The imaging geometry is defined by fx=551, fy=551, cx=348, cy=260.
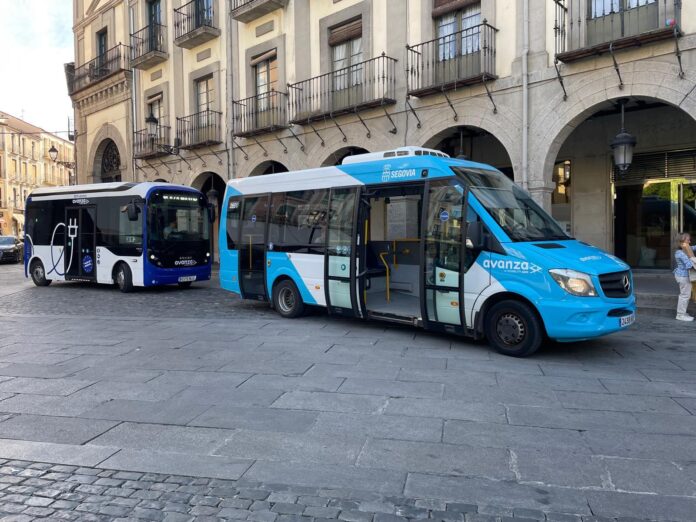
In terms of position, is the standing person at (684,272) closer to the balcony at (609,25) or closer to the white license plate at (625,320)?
the white license plate at (625,320)

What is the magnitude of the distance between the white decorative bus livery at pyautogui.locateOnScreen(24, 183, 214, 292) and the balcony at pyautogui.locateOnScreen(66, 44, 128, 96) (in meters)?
9.97

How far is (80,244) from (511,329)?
13654mm

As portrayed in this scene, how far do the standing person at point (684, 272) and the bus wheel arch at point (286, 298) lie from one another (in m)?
6.60

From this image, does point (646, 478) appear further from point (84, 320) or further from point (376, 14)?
point (376, 14)

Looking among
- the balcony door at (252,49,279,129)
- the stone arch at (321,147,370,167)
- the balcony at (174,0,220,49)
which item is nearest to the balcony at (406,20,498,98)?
the stone arch at (321,147,370,167)

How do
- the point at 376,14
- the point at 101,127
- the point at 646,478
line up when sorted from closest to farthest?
the point at 646,478, the point at 376,14, the point at 101,127

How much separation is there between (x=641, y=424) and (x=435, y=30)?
1161cm

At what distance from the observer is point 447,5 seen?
43.8ft

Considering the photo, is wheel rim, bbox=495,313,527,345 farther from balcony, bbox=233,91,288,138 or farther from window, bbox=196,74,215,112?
window, bbox=196,74,215,112

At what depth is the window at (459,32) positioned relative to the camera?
1293 cm

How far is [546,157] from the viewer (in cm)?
1184

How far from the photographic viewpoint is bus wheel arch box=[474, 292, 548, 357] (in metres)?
6.91

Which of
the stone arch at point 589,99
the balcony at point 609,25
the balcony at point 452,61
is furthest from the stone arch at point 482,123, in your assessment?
the balcony at point 609,25

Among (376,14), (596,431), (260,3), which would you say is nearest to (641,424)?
(596,431)
